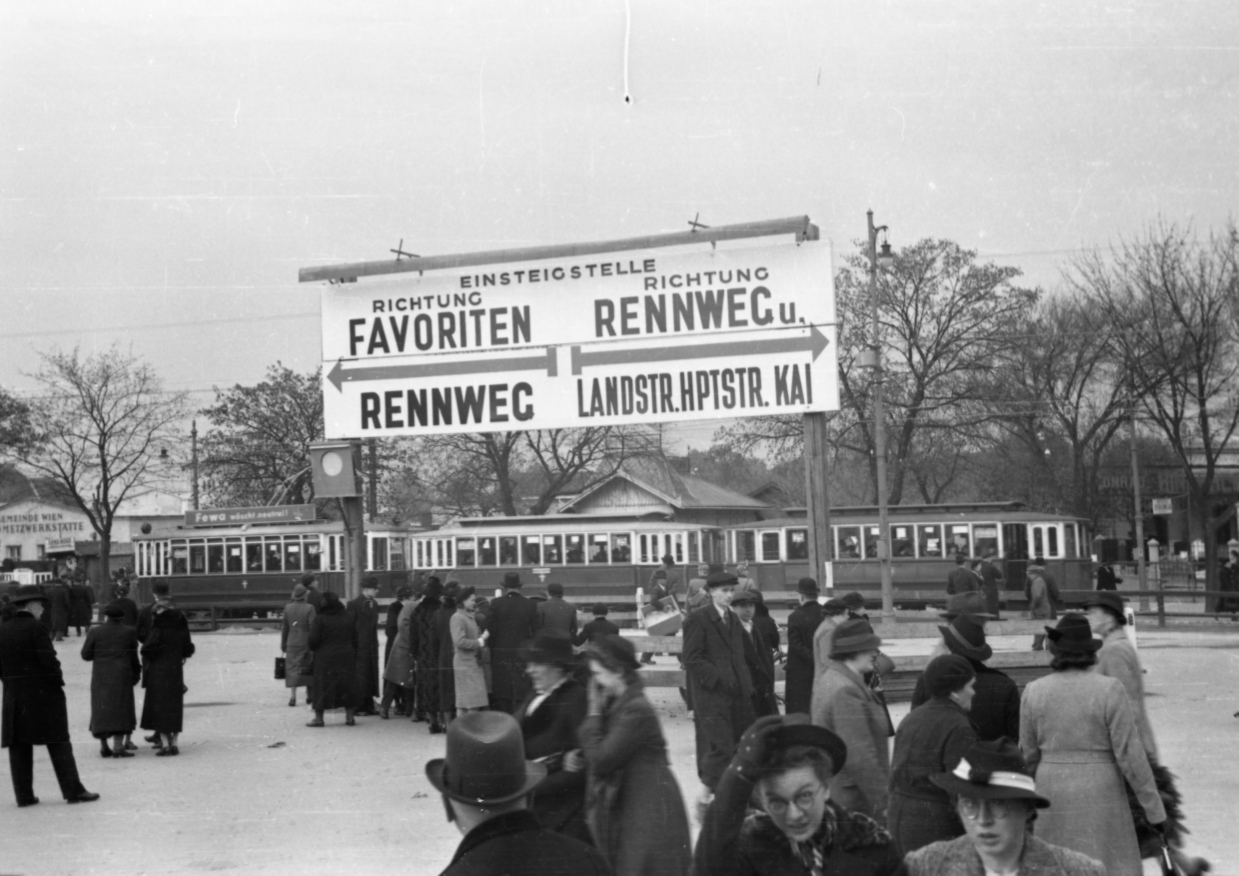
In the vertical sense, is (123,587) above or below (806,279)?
below

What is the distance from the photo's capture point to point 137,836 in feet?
27.8

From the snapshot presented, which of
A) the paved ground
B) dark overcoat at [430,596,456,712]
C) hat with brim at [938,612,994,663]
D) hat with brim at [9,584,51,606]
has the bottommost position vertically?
the paved ground

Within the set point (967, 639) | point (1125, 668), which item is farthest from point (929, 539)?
point (967, 639)

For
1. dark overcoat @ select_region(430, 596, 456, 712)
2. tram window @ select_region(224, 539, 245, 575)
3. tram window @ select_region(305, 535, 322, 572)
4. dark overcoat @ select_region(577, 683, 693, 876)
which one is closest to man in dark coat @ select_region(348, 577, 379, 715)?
dark overcoat @ select_region(430, 596, 456, 712)

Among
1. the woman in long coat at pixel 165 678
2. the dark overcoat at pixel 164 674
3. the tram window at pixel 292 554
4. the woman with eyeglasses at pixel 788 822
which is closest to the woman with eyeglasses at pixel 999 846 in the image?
the woman with eyeglasses at pixel 788 822

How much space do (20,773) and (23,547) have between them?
6351 centimetres

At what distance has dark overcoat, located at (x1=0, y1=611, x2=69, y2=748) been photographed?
374 inches

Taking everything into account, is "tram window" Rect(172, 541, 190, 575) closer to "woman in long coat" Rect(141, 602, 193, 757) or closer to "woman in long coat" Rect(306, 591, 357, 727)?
"woman in long coat" Rect(306, 591, 357, 727)

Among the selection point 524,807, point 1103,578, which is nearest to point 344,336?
point 524,807

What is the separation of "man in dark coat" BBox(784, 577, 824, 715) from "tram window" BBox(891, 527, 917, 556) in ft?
84.3

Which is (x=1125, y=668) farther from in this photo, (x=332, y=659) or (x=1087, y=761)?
(x=332, y=659)

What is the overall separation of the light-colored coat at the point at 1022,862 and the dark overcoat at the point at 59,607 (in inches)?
1054

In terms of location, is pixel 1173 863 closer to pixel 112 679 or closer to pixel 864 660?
pixel 864 660

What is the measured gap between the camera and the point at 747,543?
38.7 m
